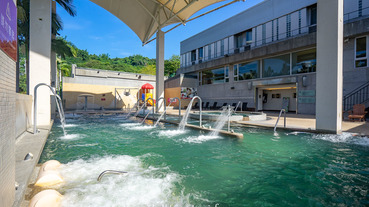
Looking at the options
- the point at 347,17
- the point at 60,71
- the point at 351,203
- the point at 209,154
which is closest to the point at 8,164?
the point at 209,154

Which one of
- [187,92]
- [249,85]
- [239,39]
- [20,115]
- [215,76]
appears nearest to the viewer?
[20,115]

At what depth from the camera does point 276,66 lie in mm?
16859

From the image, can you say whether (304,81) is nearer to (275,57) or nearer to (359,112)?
(275,57)

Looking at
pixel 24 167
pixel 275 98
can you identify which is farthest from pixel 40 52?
pixel 275 98

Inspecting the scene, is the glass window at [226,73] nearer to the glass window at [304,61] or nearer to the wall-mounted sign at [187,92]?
the wall-mounted sign at [187,92]

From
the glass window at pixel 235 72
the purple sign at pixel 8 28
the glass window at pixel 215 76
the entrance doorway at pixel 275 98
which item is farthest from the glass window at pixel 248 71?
the purple sign at pixel 8 28

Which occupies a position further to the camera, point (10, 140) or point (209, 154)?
point (209, 154)

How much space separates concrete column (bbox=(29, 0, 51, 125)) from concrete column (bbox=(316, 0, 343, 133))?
33.4ft

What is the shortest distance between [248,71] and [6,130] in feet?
63.6

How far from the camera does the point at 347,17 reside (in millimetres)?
13648

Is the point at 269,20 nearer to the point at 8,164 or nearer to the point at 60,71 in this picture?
the point at 8,164

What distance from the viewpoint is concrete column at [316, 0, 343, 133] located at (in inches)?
247

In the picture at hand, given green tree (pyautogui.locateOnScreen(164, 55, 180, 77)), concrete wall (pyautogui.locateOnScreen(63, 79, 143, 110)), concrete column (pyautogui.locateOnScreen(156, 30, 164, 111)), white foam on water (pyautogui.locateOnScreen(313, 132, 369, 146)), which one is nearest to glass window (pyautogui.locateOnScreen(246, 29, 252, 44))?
concrete column (pyautogui.locateOnScreen(156, 30, 164, 111))

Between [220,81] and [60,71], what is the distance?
29264 millimetres
